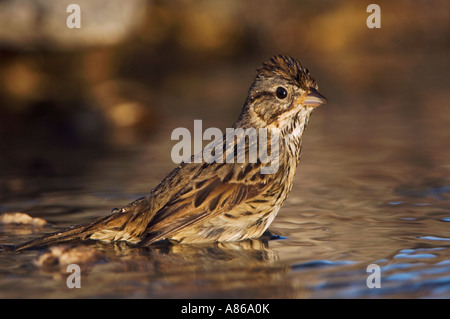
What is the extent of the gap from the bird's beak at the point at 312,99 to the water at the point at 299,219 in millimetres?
927

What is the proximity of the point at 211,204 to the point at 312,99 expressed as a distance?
3.83 ft

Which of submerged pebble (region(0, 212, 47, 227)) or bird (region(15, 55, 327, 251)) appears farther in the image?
submerged pebble (region(0, 212, 47, 227))

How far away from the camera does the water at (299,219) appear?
5.07m

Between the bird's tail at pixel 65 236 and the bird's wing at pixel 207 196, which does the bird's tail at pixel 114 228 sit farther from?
the bird's wing at pixel 207 196

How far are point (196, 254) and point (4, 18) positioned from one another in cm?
987

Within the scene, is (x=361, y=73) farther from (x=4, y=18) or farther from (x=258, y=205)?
(x=258, y=205)

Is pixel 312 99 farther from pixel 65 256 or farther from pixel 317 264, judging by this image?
pixel 65 256

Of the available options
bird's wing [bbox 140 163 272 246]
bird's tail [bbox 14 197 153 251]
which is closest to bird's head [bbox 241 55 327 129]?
bird's wing [bbox 140 163 272 246]

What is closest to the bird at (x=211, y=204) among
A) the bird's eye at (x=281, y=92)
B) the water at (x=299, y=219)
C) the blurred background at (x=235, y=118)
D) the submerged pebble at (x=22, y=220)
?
the bird's eye at (x=281, y=92)

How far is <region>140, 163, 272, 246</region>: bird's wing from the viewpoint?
5.86 meters

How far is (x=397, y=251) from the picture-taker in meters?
5.67

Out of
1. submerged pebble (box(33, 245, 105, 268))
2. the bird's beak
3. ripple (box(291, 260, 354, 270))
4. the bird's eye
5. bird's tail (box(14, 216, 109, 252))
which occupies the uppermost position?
the bird's eye

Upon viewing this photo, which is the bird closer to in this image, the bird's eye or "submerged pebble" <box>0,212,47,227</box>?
the bird's eye

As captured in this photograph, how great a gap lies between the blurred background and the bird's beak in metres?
0.93
